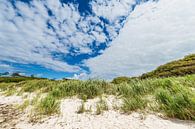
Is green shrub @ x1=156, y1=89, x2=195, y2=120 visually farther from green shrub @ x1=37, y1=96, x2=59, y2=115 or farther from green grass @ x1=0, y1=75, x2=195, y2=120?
green shrub @ x1=37, y1=96, x2=59, y2=115

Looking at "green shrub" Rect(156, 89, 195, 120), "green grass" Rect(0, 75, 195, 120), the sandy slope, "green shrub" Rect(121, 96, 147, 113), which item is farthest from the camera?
"green shrub" Rect(121, 96, 147, 113)

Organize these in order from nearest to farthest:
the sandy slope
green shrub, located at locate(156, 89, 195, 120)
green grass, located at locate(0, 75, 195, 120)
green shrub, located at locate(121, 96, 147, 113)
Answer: the sandy slope
green shrub, located at locate(156, 89, 195, 120)
green grass, located at locate(0, 75, 195, 120)
green shrub, located at locate(121, 96, 147, 113)

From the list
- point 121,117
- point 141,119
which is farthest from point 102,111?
point 141,119

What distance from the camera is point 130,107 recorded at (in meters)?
6.61

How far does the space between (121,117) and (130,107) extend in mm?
730

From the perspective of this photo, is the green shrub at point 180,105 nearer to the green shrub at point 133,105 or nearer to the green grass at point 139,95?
the green grass at point 139,95

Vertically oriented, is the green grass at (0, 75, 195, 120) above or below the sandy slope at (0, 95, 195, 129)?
above

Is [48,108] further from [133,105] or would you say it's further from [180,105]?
[180,105]

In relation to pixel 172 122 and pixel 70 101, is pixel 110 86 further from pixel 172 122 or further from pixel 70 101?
pixel 172 122

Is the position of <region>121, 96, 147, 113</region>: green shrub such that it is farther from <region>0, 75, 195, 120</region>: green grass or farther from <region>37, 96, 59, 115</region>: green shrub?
<region>37, 96, 59, 115</region>: green shrub

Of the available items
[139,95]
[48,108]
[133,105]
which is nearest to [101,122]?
[133,105]

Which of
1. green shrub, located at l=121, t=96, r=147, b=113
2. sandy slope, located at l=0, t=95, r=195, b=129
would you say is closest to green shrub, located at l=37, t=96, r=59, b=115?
sandy slope, located at l=0, t=95, r=195, b=129

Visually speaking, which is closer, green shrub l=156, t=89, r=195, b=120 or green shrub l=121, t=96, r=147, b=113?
green shrub l=156, t=89, r=195, b=120

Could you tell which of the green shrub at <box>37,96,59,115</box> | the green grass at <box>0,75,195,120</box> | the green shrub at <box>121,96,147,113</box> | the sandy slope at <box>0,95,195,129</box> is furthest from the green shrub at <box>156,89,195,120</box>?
the green shrub at <box>37,96,59,115</box>
